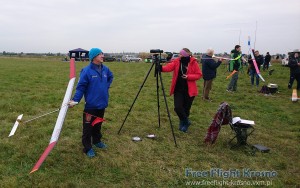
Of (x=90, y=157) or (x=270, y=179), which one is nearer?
(x=270, y=179)

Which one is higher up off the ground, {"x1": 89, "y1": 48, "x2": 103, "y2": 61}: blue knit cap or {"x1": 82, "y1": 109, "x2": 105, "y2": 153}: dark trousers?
{"x1": 89, "y1": 48, "x2": 103, "y2": 61}: blue knit cap

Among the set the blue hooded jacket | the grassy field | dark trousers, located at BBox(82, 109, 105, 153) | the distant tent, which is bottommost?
the grassy field

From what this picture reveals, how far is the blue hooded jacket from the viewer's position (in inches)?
193

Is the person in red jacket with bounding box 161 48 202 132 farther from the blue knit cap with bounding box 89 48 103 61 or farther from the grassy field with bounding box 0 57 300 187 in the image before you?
the blue knit cap with bounding box 89 48 103 61

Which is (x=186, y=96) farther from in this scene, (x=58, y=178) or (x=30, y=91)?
(x=30, y=91)

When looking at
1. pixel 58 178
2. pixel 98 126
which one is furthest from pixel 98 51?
pixel 58 178

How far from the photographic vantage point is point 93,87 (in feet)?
16.4

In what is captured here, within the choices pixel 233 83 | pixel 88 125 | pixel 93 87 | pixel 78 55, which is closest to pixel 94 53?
pixel 93 87

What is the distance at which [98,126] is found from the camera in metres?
5.46

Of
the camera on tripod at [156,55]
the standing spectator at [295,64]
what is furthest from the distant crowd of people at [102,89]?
the standing spectator at [295,64]

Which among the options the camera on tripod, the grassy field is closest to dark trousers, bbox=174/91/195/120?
the grassy field

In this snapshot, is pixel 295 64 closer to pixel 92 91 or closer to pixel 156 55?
pixel 156 55

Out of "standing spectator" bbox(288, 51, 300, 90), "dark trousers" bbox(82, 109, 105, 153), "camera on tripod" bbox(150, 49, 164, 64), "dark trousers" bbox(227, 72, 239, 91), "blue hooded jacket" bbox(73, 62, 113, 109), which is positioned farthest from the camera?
"standing spectator" bbox(288, 51, 300, 90)

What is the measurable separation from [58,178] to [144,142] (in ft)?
7.10
